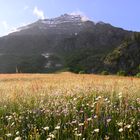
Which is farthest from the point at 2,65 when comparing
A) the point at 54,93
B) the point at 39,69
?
the point at 54,93

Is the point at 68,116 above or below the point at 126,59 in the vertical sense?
below

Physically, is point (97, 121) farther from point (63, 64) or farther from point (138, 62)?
point (63, 64)

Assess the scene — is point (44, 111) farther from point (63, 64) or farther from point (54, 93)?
point (63, 64)

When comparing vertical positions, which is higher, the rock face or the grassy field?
the rock face

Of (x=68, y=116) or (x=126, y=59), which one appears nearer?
(x=68, y=116)

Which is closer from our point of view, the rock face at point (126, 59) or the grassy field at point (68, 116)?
the grassy field at point (68, 116)

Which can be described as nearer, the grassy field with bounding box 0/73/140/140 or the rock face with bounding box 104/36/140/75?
the grassy field with bounding box 0/73/140/140

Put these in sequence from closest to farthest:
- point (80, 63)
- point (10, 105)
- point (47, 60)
A: point (10, 105), point (80, 63), point (47, 60)

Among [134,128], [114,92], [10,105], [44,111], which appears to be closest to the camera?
[134,128]

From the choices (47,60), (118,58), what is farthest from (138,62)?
(47,60)

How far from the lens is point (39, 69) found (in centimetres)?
17862

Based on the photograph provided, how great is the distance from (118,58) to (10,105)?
150473 millimetres

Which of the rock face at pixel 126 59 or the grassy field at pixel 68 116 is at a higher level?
the rock face at pixel 126 59

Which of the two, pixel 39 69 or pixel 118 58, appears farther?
pixel 39 69
